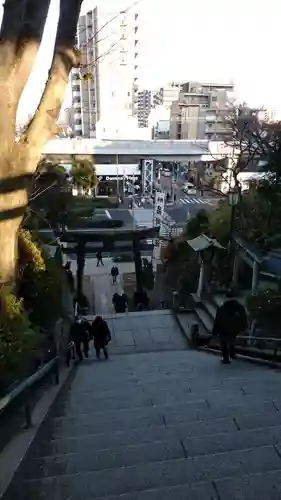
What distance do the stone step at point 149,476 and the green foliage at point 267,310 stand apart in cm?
547

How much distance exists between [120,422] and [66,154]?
32885mm

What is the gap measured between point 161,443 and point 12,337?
76.1 inches

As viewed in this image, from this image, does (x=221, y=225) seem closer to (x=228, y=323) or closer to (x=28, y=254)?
(x=228, y=323)

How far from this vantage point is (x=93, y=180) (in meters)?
30.7

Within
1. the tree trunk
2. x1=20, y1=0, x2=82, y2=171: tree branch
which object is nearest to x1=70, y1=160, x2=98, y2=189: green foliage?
the tree trunk

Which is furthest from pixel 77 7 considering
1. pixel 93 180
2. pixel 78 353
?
pixel 93 180

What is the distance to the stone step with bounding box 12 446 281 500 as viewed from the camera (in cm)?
274

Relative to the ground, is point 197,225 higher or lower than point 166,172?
higher

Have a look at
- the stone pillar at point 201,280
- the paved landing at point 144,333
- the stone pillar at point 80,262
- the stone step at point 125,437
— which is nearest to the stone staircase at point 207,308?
the stone pillar at point 201,280

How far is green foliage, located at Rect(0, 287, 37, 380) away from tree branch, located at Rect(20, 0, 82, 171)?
1564mm

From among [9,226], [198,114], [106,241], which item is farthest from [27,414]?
[198,114]

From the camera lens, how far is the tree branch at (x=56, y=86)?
4.65 metres

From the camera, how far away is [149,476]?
2.90m

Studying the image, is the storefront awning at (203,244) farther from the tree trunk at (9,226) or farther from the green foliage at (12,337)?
the green foliage at (12,337)
